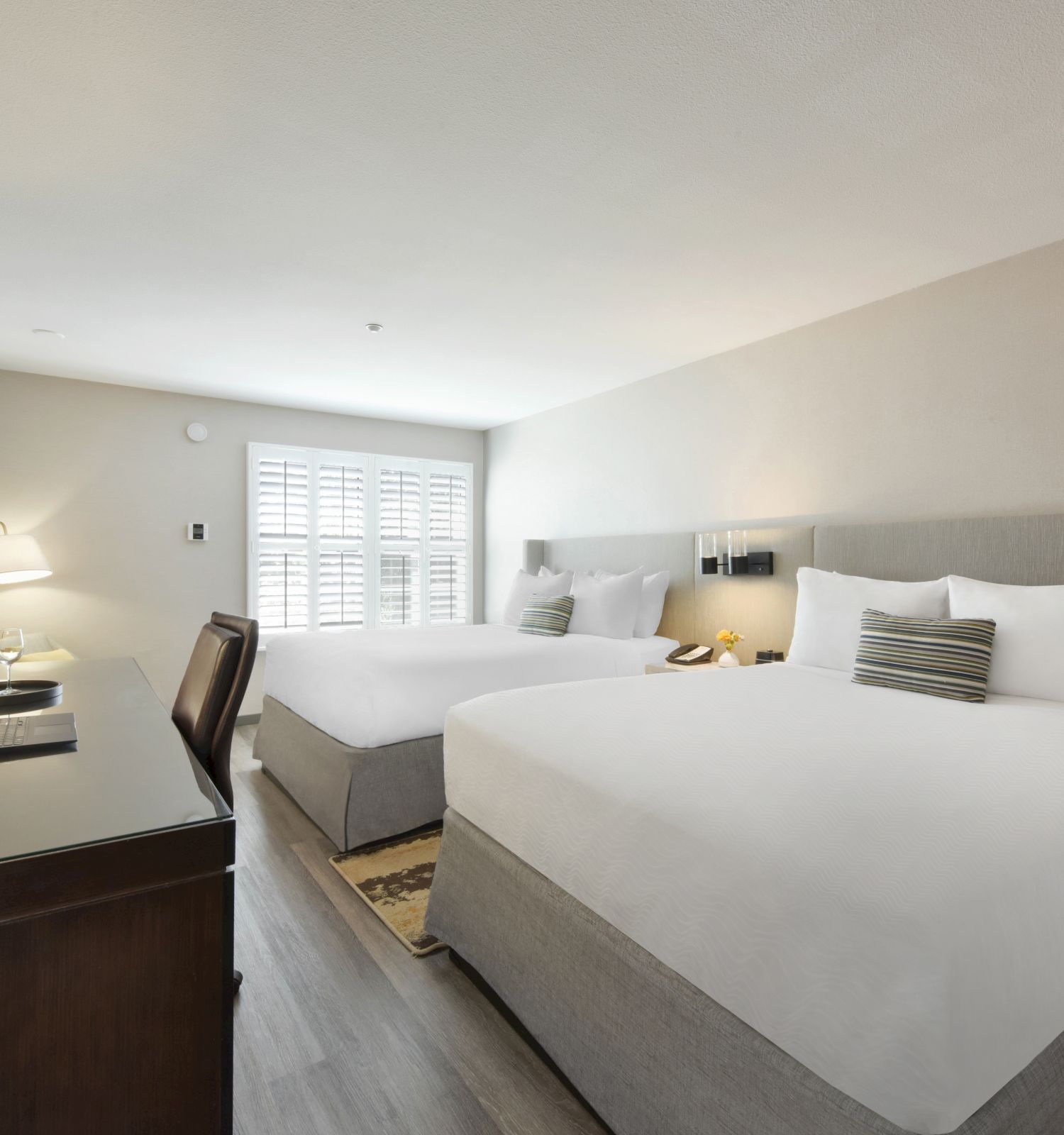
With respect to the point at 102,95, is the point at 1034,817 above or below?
below

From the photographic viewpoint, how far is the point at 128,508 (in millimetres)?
5000

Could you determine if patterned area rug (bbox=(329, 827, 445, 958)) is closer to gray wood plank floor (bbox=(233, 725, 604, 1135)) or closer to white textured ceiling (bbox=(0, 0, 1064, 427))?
gray wood plank floor (bbox=(233, 725, 604, 1135))

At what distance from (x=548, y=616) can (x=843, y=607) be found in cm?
187

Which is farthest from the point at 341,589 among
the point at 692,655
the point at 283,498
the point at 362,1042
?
the point at 362,1042

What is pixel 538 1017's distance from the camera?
1.63m

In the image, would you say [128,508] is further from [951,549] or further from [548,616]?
[951,549]

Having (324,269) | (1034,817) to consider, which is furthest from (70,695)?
(1034,817)

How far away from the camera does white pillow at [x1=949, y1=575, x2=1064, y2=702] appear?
2334 mm

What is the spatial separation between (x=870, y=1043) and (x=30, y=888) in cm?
112

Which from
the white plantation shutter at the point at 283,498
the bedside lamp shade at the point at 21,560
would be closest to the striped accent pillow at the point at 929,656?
the white plantation shutter at the point at 283,498

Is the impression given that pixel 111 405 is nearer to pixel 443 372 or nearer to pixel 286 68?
pixel 443 372

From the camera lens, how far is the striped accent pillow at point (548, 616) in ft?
14.3

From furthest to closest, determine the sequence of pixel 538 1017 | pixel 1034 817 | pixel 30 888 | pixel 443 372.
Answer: pixel 443 372, pixel 538 1017, pixel 1034 817, pixel 30 888

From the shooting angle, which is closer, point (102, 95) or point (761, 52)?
point (761, 52)
